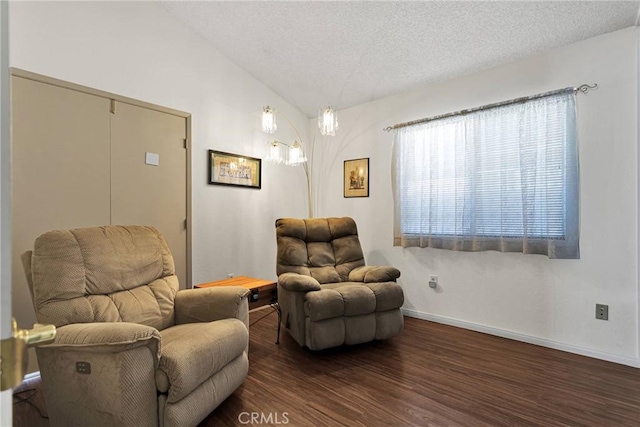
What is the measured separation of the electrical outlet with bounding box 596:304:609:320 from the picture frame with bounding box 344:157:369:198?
2286mm

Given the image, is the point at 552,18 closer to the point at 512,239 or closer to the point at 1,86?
the point at 512,239

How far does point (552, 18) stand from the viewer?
227 cm

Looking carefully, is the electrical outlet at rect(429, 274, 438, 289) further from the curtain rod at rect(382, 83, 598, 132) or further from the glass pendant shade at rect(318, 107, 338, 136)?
the glass pendant shade at rect(318, 107, 338, 136)

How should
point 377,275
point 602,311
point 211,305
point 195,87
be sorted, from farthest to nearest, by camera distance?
point 195,87
point 377,275
point 602,311
point 211,305

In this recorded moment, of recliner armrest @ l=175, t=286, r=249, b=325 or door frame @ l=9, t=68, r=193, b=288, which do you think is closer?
recliner armrest @ l=175, t=286, r=249, b=325

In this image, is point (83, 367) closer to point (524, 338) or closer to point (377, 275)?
point (377, 275)

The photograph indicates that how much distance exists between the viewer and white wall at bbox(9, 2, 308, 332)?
2.25m

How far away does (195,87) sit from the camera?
313 centimetres

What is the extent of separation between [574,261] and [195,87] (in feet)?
12.1

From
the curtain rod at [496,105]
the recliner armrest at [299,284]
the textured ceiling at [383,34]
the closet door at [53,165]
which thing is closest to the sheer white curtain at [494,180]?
the curtain rod at [496,105]

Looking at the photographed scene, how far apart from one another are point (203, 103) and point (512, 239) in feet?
10.4

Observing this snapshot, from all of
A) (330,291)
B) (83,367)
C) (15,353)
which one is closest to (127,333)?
(83,367)

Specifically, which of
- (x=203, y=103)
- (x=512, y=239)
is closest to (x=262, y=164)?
(x=203, y=103)

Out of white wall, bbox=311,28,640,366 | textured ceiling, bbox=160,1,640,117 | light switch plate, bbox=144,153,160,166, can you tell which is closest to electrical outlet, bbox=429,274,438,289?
white wall, bbox=311,28,640,366
